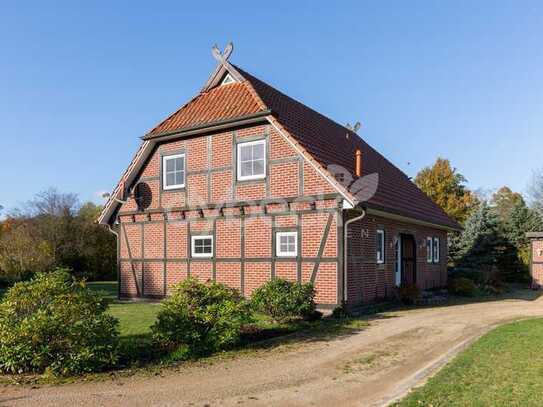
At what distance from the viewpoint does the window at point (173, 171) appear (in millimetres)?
16594

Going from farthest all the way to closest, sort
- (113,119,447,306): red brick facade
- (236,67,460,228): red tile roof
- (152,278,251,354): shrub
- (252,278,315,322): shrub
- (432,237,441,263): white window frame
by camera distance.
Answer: (432,237,441,263): white window frame → (236,67,460,228): red tile roof → (113,119,447,306): red brick facade → (252,278,315,322): shrub → (152,278,251,354): shrub

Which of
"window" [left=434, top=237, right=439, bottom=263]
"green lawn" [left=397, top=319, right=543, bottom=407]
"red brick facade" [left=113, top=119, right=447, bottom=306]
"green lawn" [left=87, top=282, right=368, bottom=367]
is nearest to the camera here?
"green lawn" [left=397, top=319, right=543, bottom=407]

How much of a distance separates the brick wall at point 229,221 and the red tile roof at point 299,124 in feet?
2.01

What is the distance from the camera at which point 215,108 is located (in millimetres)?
15961

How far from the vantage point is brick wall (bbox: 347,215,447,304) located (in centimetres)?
1359

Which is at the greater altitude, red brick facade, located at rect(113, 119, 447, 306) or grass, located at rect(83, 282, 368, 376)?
red brick facade, located at rect(113, 119, 447, 306)

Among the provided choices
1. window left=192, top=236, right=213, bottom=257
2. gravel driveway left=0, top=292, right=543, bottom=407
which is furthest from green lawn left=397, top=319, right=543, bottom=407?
window left=192, top=236, right=213, bottom=257

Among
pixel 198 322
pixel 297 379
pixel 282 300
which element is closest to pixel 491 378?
pixel 297 379

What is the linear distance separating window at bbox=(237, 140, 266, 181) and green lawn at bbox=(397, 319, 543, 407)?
795cm

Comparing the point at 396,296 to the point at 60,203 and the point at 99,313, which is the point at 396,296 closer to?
the point at 99,313

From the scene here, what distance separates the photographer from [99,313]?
7668mm

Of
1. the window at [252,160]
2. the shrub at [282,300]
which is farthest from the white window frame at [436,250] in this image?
A: the shrub at [282,300]

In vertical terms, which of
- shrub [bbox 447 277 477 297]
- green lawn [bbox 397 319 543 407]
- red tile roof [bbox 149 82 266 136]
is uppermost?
red tile roof [bbox 149 82 266 136]

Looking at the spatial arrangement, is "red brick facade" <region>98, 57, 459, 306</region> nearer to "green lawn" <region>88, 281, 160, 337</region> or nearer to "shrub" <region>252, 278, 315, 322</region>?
"green lawn" <region>88, 281, 160, 337</region>
